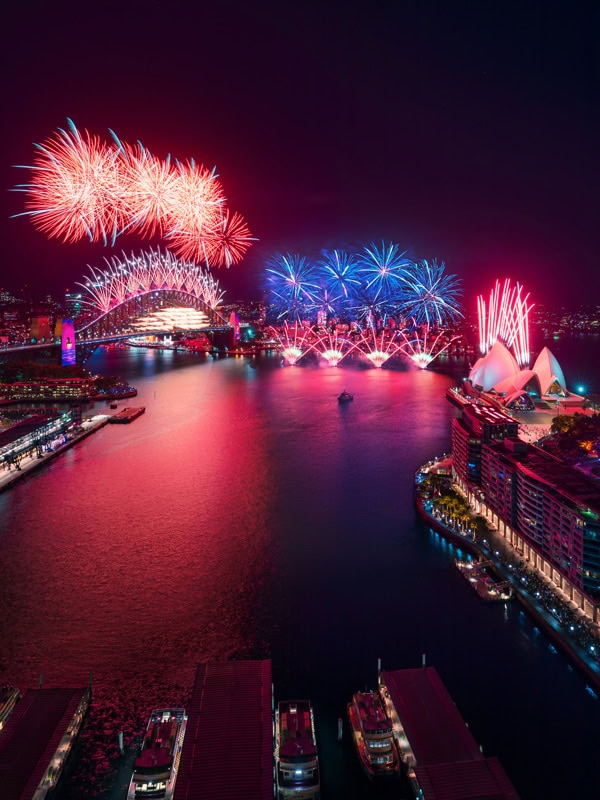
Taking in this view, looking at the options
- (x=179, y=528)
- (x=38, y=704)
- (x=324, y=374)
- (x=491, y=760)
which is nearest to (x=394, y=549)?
(x=179, y=528)

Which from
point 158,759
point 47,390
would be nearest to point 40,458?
A: point 47,390

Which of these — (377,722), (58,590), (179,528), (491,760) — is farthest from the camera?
(179,528)

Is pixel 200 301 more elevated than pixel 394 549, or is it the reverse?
pixel 200 301

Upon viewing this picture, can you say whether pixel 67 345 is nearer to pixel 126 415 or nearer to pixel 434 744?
pixel 126 415

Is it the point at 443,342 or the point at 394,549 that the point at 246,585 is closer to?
the point at 394,549

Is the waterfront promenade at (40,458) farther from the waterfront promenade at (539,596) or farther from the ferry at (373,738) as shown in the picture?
the ferry at (373,738)

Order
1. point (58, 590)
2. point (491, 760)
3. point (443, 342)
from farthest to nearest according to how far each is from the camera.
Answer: point (443, 342), point (58, 590), point (491, 760)

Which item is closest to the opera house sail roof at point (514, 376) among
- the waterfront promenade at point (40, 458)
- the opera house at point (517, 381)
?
the opera house at point (517, 381)

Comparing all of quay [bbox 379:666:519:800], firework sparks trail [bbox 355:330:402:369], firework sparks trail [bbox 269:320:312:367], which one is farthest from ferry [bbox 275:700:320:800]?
firework sparks trail [bbox 269:320:312:367]
